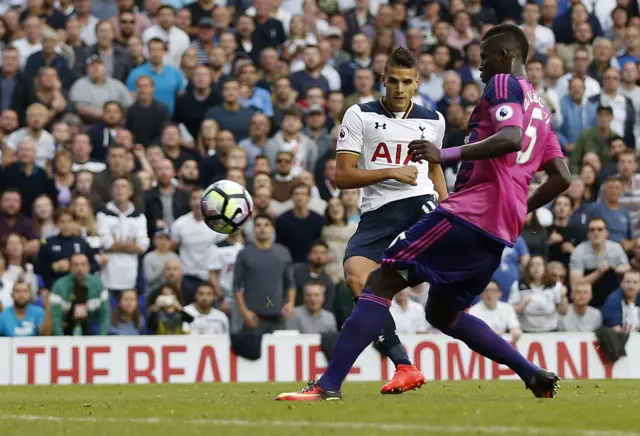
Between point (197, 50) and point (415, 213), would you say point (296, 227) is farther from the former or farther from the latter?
point (415, 213)

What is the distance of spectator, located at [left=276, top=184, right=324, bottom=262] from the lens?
55.4 feet

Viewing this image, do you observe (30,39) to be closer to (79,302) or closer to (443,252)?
(79,302)

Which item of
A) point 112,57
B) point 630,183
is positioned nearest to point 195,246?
point 112,57

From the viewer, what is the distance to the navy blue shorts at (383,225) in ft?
31.8

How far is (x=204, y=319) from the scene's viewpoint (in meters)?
15.8

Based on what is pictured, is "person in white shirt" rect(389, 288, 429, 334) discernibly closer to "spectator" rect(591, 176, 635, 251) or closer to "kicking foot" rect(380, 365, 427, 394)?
"spectator" rect(591, 176, 635, 251)

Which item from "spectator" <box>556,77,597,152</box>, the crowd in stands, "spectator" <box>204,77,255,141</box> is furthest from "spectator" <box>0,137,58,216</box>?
"spectator" <box>556,77,597,152</box>

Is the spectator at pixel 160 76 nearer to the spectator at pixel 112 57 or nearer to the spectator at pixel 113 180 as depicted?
the spectator at pixel 112 57

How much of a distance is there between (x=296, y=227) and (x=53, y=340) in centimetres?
356

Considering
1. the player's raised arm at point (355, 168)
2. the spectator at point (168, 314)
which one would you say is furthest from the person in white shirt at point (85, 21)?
the player's raised arm at point (355, 168)

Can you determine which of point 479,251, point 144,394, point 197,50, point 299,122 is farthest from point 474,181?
point 197,50

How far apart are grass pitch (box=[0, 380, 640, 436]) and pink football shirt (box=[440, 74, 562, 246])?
1.08 meters

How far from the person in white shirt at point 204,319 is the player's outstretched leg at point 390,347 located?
20.1 feet

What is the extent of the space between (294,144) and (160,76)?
7.79ft
